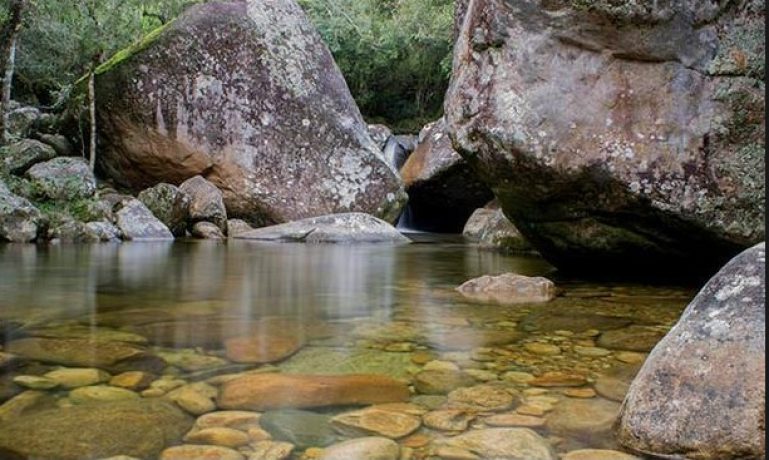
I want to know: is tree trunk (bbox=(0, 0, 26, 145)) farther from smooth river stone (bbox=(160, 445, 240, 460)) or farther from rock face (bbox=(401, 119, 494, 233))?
smooth river stone (bbox=(160, 445, 240, 460))

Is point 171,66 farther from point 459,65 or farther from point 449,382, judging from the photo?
point 449,382

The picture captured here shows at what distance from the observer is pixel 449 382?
2443 millimetres

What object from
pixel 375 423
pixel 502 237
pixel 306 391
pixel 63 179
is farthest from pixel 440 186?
pixel 375 423

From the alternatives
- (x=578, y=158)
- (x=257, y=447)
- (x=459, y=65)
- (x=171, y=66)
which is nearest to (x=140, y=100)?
(x=171, y=66)

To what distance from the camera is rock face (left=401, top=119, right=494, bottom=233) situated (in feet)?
44.0

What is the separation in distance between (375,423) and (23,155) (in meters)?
11.3

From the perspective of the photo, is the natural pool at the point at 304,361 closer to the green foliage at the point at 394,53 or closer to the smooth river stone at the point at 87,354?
the smooth river stone at the point at 87,354

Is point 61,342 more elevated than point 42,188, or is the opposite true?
point 42,188

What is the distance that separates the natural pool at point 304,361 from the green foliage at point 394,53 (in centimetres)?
1553

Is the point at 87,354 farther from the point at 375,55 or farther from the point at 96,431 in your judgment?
the point at 375,55

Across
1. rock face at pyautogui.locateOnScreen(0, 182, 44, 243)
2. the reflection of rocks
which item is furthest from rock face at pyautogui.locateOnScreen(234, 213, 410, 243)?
the reflection of rocks

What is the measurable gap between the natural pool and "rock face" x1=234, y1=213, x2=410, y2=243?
519cm

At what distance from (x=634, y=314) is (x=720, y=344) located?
6.45ft

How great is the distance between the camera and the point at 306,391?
7.54ft
